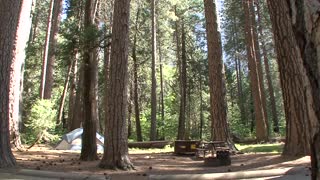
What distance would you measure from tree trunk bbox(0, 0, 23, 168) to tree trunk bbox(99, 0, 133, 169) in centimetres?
230

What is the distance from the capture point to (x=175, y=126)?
44.7 m

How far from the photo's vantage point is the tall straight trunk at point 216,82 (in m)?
14.7

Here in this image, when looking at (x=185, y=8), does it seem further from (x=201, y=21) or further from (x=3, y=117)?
(x=3, y=117)

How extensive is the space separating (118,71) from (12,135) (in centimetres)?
681

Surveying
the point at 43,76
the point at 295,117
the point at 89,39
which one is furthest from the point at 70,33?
the point at 43,76

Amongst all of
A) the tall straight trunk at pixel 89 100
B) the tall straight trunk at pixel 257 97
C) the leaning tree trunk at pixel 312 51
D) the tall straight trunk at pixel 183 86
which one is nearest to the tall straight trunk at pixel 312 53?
the leaning tree trunk at pixel 312 51

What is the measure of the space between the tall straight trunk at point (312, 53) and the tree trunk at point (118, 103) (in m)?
8.21

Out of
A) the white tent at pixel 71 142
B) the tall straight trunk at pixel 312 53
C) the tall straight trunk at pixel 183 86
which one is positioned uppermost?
the tall straight trunk at pixel 183 86

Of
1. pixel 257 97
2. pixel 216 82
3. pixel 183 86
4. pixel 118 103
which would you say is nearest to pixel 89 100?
pixel 118 103

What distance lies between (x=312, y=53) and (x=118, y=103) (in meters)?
8.31

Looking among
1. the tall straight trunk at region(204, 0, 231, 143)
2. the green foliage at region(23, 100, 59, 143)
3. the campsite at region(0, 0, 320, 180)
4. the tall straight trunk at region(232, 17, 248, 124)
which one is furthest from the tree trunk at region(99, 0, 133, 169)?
the tall straight trunk at region(232, 17, 248, 124)

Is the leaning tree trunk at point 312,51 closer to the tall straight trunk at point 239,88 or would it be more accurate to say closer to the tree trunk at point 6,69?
the tree trunk at point 6,69

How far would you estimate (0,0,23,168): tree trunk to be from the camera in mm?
9562

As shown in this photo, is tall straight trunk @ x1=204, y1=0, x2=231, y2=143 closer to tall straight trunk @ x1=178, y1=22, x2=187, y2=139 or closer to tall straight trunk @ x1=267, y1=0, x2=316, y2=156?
tall straight trunk @ x1=267, y1=0, x2=316, y2=156
